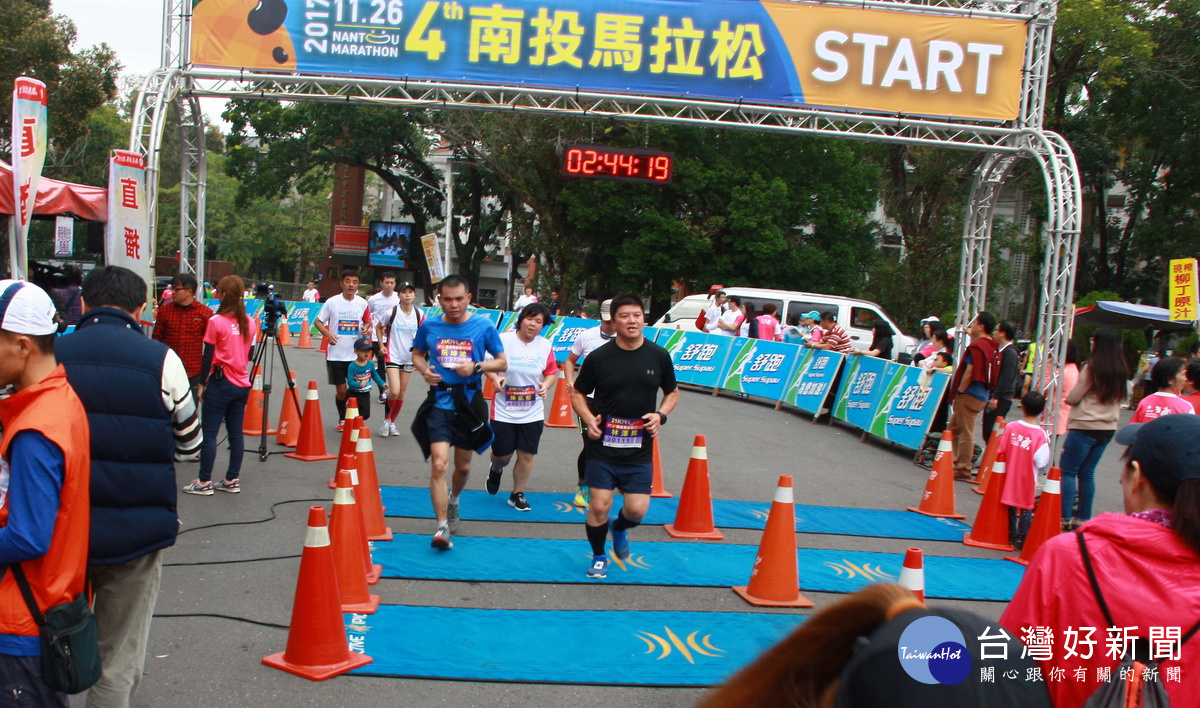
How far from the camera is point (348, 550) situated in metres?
5.32

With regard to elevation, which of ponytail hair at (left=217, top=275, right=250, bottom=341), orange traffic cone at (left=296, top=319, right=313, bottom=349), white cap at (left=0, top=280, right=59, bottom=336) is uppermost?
white cap at (left=0, top=280, right=59, bottom=336)

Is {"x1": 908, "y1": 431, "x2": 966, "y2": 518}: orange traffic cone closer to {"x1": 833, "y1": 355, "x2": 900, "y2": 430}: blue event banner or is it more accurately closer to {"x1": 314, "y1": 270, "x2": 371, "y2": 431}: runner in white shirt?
{"x1": 833, "y1": 355, "x2": 900, "y2": 430}: blue event banner

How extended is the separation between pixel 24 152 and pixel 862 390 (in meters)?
10.9

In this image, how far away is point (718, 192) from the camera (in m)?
29.7

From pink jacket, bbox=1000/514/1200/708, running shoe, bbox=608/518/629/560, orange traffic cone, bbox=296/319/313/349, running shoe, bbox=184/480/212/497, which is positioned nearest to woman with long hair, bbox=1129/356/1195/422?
running shoe, bbox=608/518/629/560

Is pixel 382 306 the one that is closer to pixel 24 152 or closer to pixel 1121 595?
pixel 24 152

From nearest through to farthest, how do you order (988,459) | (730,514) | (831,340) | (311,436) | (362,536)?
1. (362,536)
2. (730,514)
3. (311,436)
4. (988,459)
5. (831,340)

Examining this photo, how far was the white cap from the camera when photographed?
2.69 m

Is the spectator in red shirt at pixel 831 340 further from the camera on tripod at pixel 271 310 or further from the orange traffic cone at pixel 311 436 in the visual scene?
the camera on tripod at pixel 271 310

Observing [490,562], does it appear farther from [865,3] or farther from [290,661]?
[865,3]

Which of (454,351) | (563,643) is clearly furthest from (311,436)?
(563,643)

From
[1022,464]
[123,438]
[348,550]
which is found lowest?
[348,550]

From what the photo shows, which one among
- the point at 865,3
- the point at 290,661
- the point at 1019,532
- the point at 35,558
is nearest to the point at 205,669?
the point at 290,661

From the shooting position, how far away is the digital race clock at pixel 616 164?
1681 cm
